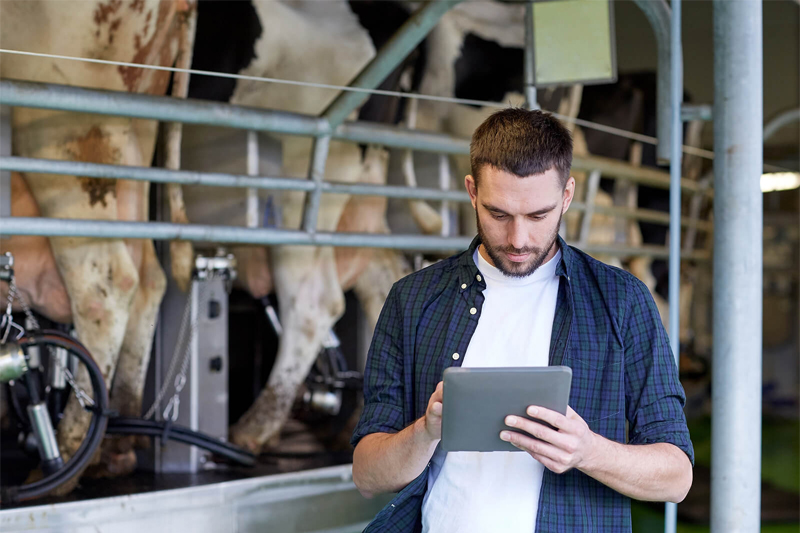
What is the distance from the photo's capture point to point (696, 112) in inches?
100

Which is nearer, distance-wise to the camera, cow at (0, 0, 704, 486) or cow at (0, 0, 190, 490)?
cow at (0, 0, 190, 490)

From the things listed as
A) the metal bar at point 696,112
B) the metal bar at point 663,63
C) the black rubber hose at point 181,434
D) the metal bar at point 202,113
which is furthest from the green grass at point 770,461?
the metal bar at point 696,112

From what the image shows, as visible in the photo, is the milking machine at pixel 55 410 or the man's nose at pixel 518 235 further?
the milking machine at pixel 55 410

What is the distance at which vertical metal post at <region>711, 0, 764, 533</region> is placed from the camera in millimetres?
2244

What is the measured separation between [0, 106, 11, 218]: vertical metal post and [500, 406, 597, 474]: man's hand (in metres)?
2.20

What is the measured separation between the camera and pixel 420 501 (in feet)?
5.02

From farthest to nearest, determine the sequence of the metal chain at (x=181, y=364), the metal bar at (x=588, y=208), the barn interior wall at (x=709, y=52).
A: the barn interior wall at (x=709, y=52), the metal bar at (x=588, y=208), the metal chain at (x=181, y=364)

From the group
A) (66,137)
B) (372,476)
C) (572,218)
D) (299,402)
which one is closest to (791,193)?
(572,218)

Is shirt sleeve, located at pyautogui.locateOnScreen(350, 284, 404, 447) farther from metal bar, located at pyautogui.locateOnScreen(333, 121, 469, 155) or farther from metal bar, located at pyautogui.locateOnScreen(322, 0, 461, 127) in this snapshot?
metal bar, located at pyautogui.locateOnScreen(333, 121, 469, 155)

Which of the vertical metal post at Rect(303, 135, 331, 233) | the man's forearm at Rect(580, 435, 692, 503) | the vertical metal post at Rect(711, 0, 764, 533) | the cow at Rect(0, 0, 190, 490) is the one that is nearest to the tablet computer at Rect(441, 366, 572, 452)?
the man's forearm at Rect(580, 435, 692, 503)

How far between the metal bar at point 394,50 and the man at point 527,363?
140 centimetres

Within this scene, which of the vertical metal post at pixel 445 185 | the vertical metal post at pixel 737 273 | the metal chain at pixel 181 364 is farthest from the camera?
the vertical metal post at pixel 445 185

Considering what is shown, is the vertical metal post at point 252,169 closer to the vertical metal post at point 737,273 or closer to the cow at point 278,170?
the cow at point 278,170

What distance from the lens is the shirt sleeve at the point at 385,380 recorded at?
1.50 meters
